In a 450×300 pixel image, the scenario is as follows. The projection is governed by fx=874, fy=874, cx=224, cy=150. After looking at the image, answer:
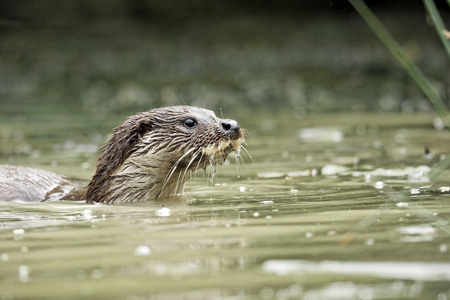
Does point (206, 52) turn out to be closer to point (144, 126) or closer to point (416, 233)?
point (144, 126)

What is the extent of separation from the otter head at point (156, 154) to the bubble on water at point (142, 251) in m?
1.75

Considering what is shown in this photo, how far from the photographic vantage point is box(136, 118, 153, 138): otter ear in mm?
5656

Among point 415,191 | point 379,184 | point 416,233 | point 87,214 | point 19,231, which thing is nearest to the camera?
point 416,233

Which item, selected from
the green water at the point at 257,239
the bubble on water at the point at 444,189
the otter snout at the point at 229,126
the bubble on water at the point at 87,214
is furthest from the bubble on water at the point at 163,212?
the bubble on water at the point at 444,189

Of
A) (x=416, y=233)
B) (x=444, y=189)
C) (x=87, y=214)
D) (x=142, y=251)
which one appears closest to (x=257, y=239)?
(x=142, y=251)

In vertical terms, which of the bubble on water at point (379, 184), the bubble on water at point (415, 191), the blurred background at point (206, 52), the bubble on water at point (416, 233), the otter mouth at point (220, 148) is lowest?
the bubble on water at point (416, 233)

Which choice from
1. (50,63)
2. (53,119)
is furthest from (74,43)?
(53,119)

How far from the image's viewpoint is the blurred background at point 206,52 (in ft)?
44.9

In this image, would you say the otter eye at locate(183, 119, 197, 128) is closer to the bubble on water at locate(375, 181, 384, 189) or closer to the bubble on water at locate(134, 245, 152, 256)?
the bubble on water at locate(375, 181, 384, 189)

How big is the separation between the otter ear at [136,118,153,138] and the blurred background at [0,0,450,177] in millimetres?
6827

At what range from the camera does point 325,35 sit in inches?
643

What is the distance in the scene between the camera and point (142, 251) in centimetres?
355

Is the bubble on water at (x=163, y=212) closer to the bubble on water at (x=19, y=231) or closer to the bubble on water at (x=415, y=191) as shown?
the bubble on water at (x=19, y=231)

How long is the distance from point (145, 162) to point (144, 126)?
0.26 m
